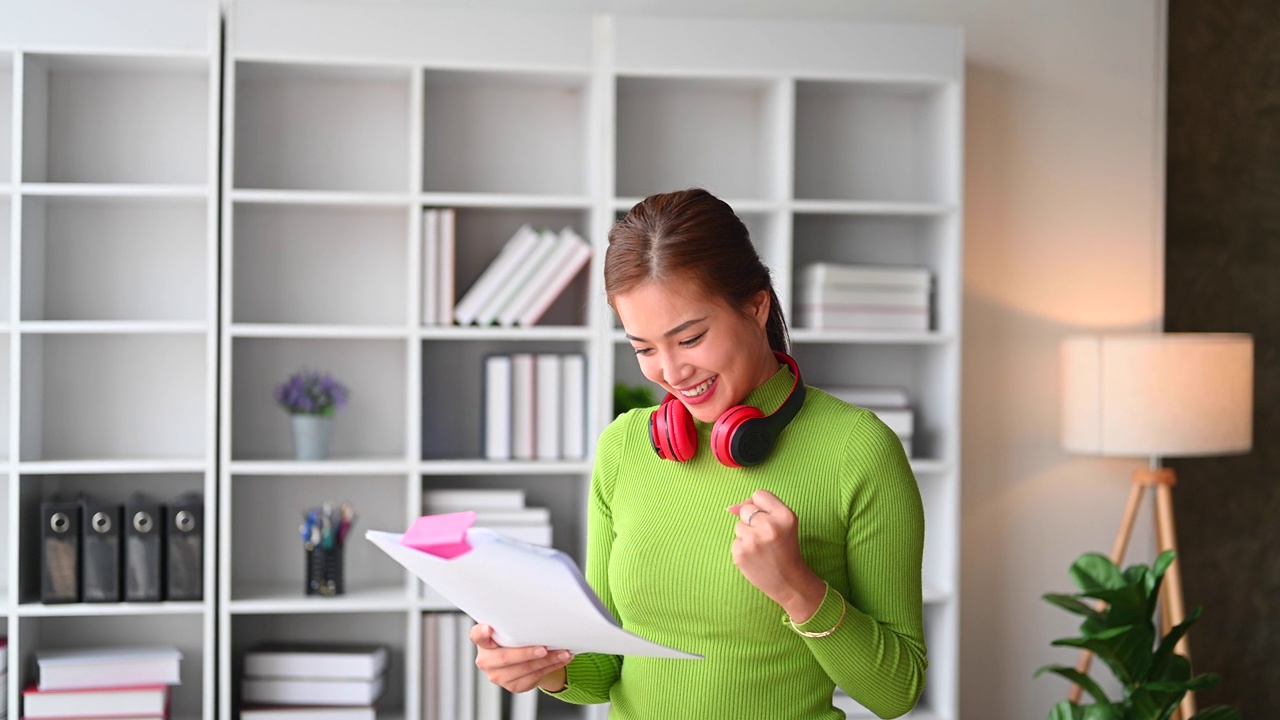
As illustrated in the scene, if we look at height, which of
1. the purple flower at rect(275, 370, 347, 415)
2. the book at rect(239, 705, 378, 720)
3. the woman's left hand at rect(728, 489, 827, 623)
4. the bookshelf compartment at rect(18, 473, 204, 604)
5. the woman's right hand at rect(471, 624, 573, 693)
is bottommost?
the book at rect(239, 705, 378, 720)

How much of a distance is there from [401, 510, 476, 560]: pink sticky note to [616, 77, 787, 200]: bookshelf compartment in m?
2.14

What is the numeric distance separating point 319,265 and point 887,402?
158 cm

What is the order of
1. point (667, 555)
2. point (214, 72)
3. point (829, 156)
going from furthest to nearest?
point (829, 156) → point (214, 72) → point (667, 555)

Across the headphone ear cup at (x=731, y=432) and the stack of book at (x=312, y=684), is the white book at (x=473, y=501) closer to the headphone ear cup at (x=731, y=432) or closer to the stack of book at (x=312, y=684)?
the stack of book at (x=312, y=684)

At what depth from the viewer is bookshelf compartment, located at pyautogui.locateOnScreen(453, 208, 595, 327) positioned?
126 inches

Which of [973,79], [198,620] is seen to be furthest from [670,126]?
[198,620]

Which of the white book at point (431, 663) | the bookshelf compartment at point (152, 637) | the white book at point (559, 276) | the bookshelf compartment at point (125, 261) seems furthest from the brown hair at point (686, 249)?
the bookshelf compartment at point (152, 637)

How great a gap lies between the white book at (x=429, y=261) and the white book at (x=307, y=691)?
0.95 m

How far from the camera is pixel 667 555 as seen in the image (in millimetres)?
1371

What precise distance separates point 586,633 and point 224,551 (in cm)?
195

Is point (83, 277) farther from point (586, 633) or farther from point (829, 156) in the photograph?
point (586, 633)

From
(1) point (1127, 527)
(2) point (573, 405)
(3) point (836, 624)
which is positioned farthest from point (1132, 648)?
(3) point (836, 624)

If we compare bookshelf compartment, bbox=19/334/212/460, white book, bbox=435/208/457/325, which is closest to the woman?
white book, bbox=435/208/457/325

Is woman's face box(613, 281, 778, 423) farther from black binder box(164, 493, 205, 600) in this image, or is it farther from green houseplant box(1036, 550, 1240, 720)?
black binder box(164, 493, 205, 600)
